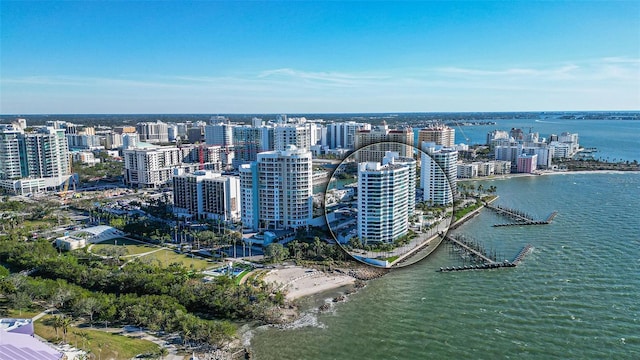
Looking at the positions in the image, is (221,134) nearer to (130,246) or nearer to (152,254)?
(130,246)

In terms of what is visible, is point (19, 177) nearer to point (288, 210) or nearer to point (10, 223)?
point (10, 223)

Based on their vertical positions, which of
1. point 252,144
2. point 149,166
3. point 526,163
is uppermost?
point 252,144

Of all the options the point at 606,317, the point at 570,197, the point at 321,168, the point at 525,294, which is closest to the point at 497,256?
the point at 525,294

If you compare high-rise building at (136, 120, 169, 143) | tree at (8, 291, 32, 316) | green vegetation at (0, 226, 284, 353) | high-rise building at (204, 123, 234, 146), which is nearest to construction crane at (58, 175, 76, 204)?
green vegetation at (0, 226, 284, 353)

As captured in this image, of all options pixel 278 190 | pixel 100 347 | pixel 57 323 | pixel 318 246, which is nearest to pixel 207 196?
pixel 278 190

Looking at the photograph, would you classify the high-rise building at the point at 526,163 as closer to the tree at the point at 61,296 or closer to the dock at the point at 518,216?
the dock at the point at 518,216

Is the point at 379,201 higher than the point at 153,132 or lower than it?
lower

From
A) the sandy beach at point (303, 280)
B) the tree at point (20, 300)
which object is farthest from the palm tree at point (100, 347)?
the sandy beach at point (303, 280)
